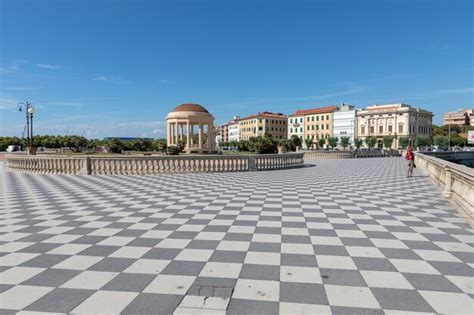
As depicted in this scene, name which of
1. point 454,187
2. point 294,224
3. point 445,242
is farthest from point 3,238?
point 454,187

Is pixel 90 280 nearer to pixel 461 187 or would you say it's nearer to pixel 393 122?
pixel 461 187

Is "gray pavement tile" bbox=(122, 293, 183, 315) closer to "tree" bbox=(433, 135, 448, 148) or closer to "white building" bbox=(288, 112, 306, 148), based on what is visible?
"tree" bbox=(433, 135, 448, 148)


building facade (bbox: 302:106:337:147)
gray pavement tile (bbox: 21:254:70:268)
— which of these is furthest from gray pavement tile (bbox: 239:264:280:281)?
building facade (bbox: 302:106:337:147)

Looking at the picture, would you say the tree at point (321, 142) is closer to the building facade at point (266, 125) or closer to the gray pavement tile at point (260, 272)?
the building facade at point (266, 125)

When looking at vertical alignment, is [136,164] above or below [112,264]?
above

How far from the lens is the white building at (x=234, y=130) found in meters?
126

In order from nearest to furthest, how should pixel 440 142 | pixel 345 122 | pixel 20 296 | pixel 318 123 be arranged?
pixel 20 296, pixel 440 142, pixel 345 122, pixel 318 123

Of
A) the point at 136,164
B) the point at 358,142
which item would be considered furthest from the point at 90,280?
the point at 358,142

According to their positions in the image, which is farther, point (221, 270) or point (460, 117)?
point (460, 117)

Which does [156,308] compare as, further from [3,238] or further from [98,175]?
[98,175]

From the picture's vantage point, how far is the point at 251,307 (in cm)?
284

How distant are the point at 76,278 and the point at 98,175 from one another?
13.1 m

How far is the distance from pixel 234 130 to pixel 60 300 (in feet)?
420

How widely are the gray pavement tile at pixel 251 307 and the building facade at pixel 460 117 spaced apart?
156334 millimetres
